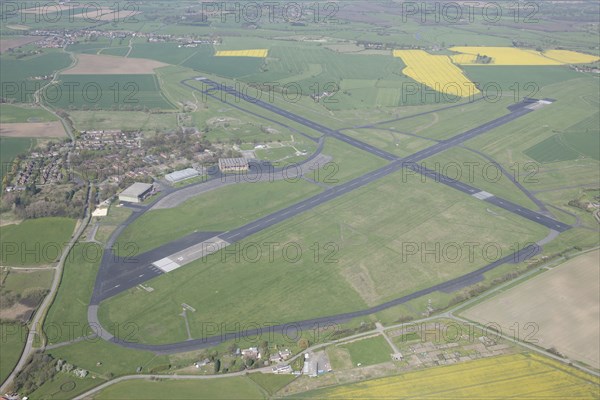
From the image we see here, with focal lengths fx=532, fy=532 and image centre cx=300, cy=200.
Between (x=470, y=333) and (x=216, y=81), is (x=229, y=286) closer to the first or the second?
(x=470, y=333)

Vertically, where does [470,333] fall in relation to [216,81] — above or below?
below

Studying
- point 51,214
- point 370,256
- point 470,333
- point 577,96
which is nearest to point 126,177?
point 51,214

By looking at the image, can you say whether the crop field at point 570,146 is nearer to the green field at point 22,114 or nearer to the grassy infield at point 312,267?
the grassy infield at point 312,267

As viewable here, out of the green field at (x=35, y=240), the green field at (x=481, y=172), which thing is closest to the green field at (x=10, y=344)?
the green field at (x=35, y=240)

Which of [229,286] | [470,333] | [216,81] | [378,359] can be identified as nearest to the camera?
[378,359]

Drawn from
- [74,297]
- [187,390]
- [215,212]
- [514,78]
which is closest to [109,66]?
[215,212]

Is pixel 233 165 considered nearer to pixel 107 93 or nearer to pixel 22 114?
pixel 22 114
